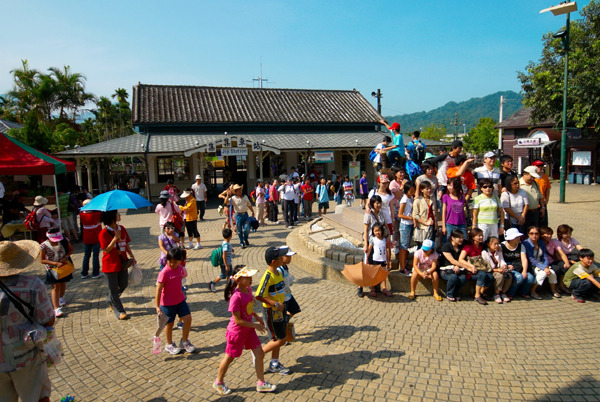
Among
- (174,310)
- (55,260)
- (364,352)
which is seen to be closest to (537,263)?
(364,352)

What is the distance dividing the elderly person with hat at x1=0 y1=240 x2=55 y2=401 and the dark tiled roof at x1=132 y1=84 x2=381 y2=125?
20.7 meters

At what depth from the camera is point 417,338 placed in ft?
16.4

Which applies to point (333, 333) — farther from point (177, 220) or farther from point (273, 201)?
point (273, 201)

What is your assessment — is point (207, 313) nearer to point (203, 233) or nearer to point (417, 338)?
point (417, 338)

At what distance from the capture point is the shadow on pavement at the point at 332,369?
4086mm

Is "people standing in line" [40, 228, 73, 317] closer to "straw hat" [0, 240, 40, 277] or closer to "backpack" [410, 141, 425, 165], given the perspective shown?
"straw hat" [0, 240, 40, 277]

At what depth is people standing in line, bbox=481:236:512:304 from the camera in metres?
6.06

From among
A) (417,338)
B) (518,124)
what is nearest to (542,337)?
(417,338)

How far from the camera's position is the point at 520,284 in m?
6.15

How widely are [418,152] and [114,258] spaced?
21.2ft

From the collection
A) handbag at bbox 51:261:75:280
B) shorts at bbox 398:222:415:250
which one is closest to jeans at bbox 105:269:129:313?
handbag at bbox 51:261:75:280

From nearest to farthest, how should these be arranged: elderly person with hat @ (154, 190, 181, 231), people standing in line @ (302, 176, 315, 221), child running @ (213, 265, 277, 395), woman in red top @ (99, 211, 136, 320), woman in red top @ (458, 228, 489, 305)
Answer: child running @ (213, 265, 277, 395)
woman in red top @ (99, 211, 136, 320)
woman in red top @ (458, 228, 489, 305)
elderly person with hat @ (154, 190, 181, 231)
people standing in line @ (302, 176, 315, 221)

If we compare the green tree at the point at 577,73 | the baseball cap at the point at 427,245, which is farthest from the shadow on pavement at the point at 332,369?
the green tree at the point at 577,73

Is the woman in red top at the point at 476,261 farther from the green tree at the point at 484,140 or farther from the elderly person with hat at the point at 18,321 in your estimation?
the green tree at the point at 484,140
